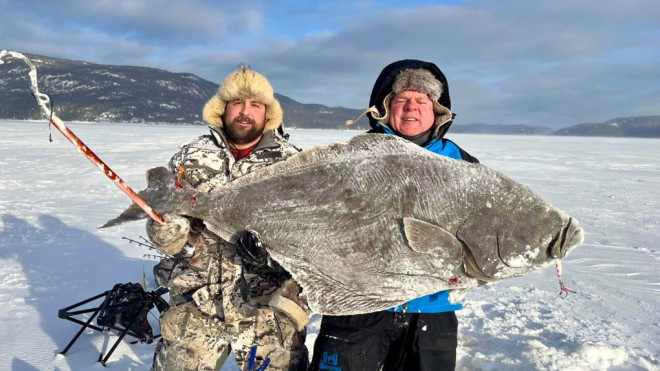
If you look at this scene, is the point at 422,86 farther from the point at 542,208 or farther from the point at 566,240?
the point at 566,240

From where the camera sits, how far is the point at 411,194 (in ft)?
8.98

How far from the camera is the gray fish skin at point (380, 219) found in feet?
8.63

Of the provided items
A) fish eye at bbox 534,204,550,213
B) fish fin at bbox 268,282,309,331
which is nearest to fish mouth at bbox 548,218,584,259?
fish eye at bbox 534,204,550,213

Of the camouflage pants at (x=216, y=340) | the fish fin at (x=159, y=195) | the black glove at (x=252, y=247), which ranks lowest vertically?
the camouflage pants at (x=216, y=340)

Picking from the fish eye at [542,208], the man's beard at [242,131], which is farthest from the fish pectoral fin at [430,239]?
the man's beard at [242,131]

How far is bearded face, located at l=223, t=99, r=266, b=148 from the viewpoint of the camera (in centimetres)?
364

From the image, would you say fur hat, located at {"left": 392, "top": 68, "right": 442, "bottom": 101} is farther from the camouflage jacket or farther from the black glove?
the black glove

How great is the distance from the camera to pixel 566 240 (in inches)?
101

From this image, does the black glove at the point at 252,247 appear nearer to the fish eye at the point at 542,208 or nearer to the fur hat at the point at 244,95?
the fur hat at the point at 244,95

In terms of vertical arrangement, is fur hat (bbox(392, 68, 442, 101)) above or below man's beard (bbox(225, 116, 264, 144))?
above

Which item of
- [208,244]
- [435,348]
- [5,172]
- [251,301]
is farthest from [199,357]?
[5,172]

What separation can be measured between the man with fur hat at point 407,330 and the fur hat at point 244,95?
3.44 feet

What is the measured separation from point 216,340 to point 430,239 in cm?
214

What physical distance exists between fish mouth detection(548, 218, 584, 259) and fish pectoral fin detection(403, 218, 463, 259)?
23.2 inches
